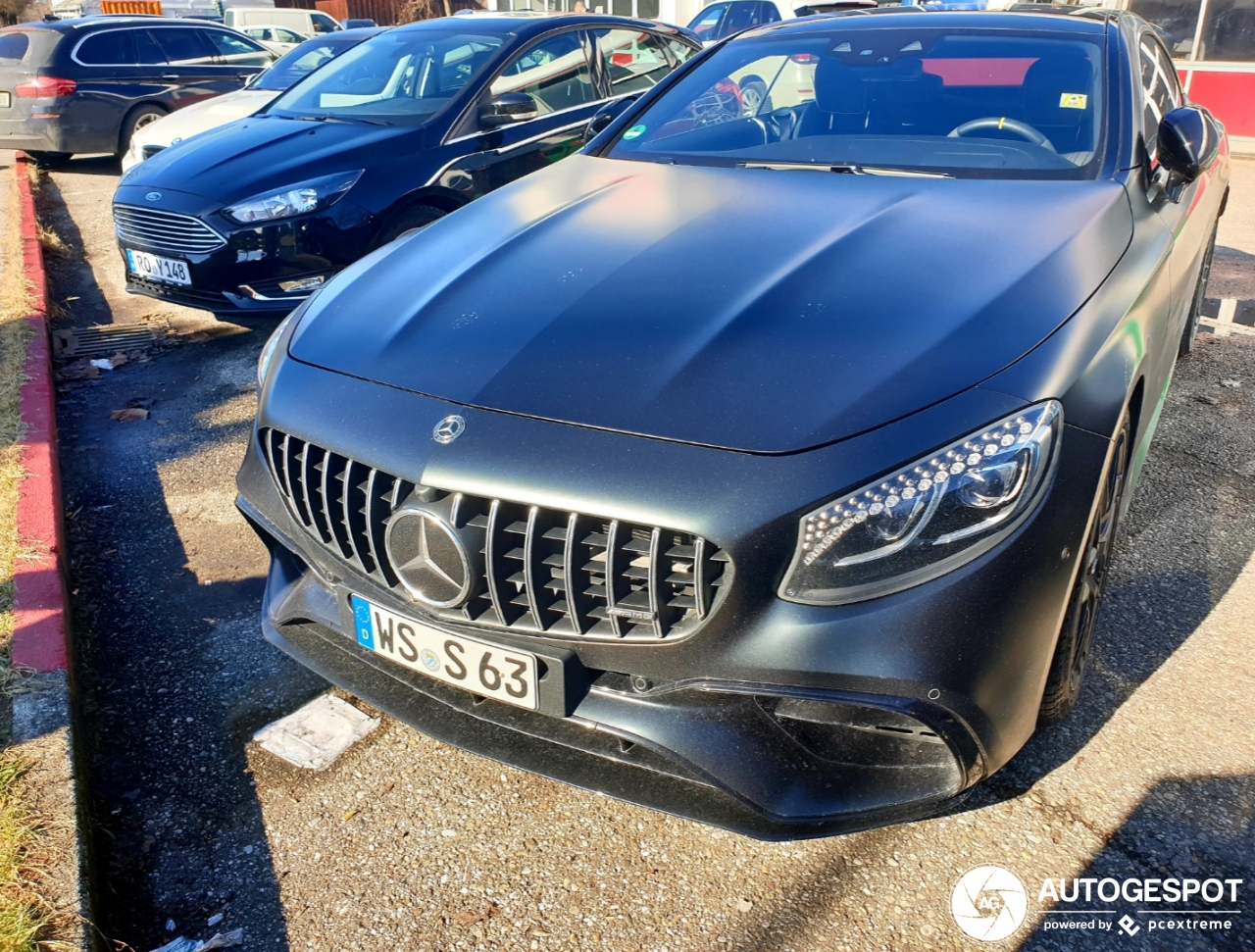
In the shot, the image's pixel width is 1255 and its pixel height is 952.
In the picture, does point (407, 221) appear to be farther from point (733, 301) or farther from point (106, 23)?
point (106, 23)

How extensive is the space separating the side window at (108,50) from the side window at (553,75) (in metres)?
6.87

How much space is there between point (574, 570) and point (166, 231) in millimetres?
4127

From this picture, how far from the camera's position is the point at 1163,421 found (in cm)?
407

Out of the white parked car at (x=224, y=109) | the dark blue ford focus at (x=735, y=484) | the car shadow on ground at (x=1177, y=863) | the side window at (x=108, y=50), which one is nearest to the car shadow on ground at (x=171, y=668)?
the dark blue ford focus at (x=735, y=484)

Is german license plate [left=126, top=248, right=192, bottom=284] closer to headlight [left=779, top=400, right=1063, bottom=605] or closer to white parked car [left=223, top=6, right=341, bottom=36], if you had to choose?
headlight [left=779, top=400, right=1063, bottom=605]

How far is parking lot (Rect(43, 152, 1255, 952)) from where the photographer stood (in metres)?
1.90

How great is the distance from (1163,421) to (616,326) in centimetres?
302

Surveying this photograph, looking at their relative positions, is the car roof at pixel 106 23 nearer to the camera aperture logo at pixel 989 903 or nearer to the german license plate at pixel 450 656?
the german license plate at pixel 450 656

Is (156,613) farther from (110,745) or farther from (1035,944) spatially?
(1035,944)

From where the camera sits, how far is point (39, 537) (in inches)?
120

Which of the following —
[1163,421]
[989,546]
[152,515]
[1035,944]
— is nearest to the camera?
[989,546]

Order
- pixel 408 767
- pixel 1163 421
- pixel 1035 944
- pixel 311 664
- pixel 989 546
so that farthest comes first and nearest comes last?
1. pixel 1163 421
2. pixel 408 767
3. pixel 311 664
4. pixel 1035 944
5. pixel 989 546

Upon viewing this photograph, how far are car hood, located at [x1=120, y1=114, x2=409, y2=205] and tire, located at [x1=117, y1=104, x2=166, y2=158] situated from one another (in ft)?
19.3

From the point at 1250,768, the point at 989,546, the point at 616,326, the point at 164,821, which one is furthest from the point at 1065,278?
the point at 164,821
